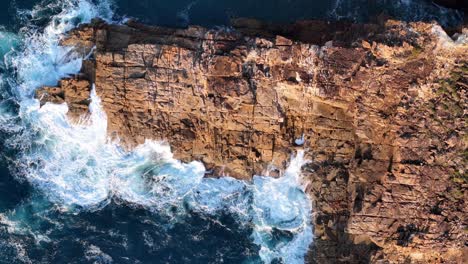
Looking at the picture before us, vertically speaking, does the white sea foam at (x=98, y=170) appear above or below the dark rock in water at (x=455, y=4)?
below

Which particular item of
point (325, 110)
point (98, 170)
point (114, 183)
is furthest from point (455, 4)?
point (98, 170)

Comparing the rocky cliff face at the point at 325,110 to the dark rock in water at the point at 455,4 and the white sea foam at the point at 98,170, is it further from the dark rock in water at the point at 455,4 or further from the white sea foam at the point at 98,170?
the dark rock in water at the point at 455,4

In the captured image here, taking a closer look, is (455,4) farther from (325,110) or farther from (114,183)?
(114,183)

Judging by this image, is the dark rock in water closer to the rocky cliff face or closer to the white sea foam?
the rocky cliff face

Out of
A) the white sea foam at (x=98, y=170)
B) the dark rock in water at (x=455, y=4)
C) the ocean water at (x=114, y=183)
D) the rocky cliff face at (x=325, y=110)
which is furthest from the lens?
the dark rock in water at (x=455, y=4)

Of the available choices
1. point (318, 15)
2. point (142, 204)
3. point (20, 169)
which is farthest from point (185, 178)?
point (318, 15)

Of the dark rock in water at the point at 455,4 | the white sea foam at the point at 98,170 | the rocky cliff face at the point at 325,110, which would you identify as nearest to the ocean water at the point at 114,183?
the white sea foam at the point at 98,170

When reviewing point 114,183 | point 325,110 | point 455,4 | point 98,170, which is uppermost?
point 455,4

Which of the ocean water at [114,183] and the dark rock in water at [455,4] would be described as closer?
the ocean water at [114,183]
